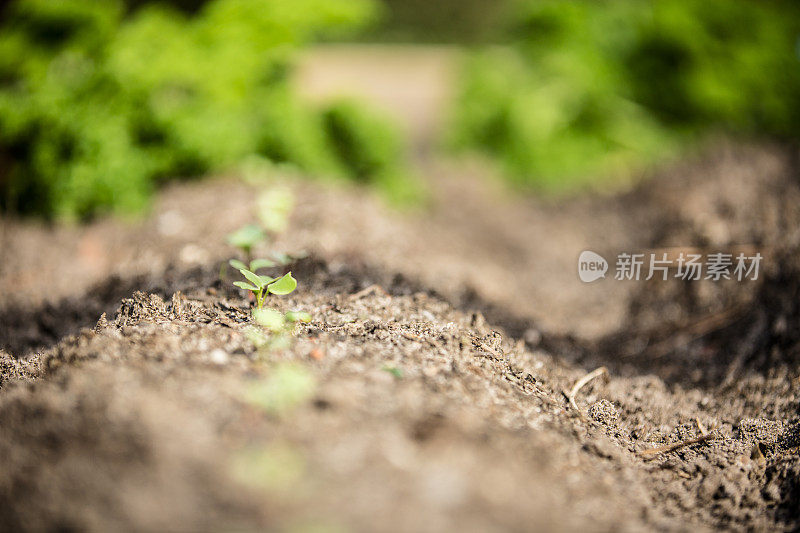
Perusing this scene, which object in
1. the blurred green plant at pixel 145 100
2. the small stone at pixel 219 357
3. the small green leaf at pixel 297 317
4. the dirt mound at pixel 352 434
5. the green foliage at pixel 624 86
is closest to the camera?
the dirt mound at pixel 352 434

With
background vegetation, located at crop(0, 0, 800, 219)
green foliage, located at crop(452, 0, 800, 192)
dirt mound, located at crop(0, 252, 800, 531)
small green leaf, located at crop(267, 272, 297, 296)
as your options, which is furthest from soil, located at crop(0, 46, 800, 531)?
green foliage, located at crop(452, 0, 800, 192)

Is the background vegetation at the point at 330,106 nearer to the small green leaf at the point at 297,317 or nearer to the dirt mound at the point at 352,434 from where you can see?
the dirt mound at the point at 352,434

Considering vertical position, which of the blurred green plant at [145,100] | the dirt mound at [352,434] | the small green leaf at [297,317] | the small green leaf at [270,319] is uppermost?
the blurred green plant at [145,100]

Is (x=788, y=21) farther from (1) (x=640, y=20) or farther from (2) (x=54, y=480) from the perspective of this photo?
(2) (x=54, y=480)

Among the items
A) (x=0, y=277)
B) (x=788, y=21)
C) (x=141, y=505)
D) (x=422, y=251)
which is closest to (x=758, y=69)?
(x=788, y=21)

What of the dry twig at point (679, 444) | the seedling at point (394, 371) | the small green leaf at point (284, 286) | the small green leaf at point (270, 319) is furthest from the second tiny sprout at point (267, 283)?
the dry twig at point (679, 444)

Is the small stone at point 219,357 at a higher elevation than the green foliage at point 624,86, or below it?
below

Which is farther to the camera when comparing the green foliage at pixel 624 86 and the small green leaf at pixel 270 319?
the green foliage at pixel 624 86

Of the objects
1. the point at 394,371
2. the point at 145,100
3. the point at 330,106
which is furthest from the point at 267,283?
the point at 330,106

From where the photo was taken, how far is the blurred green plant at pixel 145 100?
2.56 metres

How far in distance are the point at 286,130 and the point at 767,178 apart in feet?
9.24

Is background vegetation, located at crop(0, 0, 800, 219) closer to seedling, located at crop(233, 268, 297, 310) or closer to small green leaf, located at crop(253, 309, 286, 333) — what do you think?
seedling, located at crop(233, 268, 297, 310)

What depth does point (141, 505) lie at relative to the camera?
873 millimetres

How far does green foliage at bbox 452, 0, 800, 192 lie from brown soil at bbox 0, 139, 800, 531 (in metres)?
1.40
